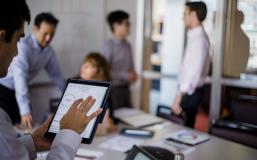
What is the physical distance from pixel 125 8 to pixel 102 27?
0.38 m

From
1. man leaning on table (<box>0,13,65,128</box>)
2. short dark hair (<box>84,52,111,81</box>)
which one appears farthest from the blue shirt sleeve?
short dark hair (<box>84,52,111,81</box>)

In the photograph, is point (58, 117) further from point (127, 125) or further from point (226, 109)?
point (226, 109)

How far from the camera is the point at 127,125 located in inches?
87.7

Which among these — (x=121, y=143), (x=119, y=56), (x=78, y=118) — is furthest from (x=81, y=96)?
(x=119, y=56)

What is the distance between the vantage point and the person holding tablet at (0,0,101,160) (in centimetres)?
99

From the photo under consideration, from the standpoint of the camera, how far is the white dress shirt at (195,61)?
2299 millimetres

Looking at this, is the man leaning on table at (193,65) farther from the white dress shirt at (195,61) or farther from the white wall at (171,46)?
the white wall at (171,46)

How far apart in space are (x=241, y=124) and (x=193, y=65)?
0.59 metres

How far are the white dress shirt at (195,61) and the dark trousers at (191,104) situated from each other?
1.8 inches

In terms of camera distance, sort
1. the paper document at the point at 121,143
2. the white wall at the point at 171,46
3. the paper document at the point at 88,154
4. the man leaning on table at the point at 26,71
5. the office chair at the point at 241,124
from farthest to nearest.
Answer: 1. the white wall at the point at 171,46
2. the man leaning on table at the point at 26,71
3. the office chair at the point at 241,124
4. the paper document at the point at 121,143
5. the paper document at the point at 88,154

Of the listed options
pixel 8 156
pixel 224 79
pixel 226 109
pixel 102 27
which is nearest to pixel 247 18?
pixel 224 79

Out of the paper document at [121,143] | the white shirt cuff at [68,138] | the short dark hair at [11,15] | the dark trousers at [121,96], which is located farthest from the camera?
the dark trousers at [121,96]

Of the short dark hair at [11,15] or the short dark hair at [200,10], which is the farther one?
the short dark hair at [200,10]

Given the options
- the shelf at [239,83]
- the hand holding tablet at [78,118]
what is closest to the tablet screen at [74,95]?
the hand holding tablet at [78,118]
